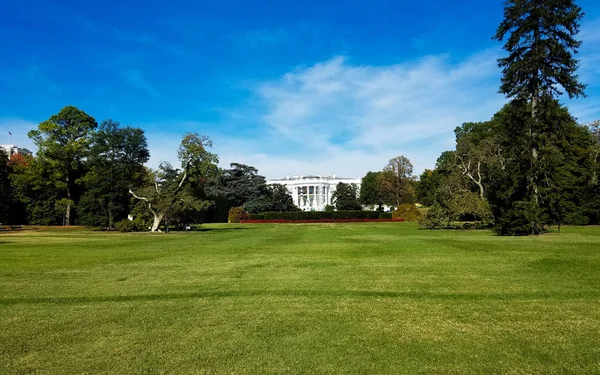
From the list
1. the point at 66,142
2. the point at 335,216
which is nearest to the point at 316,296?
the point at 66,142

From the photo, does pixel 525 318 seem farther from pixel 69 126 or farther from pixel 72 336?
pixel 69 126

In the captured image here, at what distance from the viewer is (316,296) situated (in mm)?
7391

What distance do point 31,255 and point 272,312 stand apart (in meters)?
12.3

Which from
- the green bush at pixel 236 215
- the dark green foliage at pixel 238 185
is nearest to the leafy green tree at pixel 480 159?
the green bush at pixel 236 215

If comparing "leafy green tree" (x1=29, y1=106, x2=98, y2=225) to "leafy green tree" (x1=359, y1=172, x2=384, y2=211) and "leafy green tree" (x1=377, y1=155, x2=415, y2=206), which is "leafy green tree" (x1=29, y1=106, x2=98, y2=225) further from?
"leafy green tree" (x1=359, y1=172, x2=384, y2=211)

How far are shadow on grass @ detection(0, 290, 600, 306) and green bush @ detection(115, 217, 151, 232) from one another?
1105 inches

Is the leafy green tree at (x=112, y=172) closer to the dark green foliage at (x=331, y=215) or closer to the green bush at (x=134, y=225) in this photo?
the green bush at (x=134, y=225)

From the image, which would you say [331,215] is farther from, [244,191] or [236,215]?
[244,191]

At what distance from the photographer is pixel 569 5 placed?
23.8 m

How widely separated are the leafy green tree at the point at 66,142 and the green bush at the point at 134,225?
1243 centimetres

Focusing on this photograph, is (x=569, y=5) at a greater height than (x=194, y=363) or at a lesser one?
Answer: greater

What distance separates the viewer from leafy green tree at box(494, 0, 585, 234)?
2380cm

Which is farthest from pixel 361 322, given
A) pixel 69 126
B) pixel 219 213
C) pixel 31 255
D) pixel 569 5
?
pixel 219 213

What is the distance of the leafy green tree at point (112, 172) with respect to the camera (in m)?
38.4
